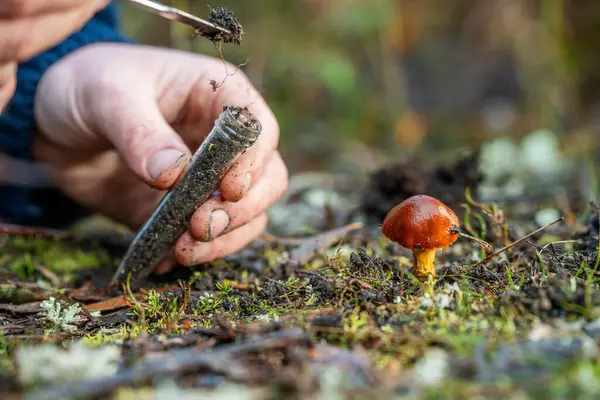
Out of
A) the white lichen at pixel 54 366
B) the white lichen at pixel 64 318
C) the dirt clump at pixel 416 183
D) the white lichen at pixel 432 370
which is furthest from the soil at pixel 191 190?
the dirt clump at pixel 416 183

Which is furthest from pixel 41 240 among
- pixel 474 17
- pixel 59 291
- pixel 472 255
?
pixel 474 17

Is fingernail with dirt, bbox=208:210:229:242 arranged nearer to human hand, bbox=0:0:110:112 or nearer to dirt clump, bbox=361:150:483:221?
human hand, bbox=0:0:110:112

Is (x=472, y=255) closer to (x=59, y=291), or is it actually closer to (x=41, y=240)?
(x=59, y=291)

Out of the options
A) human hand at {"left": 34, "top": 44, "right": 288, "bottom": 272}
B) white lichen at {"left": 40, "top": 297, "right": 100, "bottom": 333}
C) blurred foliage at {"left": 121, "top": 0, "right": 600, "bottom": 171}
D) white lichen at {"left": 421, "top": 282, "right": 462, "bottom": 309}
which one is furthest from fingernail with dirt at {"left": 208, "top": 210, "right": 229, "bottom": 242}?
blurred foliage at {"left": 121, "top": 0, "right": 600, "bottom": 171}

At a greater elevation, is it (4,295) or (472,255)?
(472,255)

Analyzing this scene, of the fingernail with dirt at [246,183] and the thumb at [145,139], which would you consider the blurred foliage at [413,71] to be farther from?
the fingernail with dirt at [246,183]

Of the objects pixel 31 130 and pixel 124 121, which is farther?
pixel 31 130
